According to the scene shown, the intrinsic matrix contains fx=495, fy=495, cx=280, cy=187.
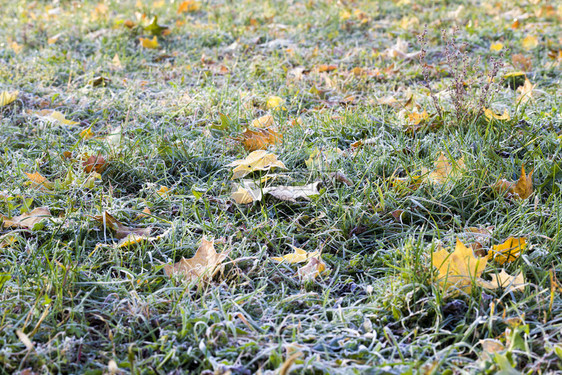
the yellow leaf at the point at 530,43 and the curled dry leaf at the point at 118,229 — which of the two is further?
the yellow leaf at the point at 530,43

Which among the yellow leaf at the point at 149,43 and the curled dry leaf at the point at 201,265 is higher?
A: the yellow leaf at the point at 149,43

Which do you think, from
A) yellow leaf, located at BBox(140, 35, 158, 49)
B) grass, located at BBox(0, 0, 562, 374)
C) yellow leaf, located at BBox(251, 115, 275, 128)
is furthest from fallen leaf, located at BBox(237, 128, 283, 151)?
yellow leaf, located at BBox(140, 35, 158, 49)

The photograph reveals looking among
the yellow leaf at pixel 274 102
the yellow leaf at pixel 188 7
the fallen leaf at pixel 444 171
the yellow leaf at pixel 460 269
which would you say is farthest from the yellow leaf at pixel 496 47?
the yellow leaf at pixel 188 7

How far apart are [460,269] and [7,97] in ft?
8.76

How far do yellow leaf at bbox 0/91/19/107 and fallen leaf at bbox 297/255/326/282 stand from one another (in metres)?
2.20

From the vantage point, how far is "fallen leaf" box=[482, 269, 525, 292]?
4.96 feet

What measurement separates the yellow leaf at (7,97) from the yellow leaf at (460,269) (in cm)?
260

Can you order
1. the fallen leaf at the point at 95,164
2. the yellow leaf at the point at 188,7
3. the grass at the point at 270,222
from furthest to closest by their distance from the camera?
the yellow leaf at the point at 188,7 < the fallen leaf at the point at 95,164 < the grass at the point at 270,222

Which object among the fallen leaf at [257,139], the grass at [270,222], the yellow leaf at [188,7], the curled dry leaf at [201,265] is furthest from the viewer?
the yellow leaf at [188,7]

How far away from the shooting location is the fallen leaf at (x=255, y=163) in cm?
215

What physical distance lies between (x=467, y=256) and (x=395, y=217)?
0.45 metres

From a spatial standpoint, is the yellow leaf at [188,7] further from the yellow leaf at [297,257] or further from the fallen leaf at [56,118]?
the yellow leaf at [297,257]

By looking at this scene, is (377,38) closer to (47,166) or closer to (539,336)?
(47,166)

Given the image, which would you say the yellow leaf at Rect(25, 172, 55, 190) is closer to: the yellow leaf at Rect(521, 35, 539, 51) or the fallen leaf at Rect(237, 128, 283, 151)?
the fallen leaf at Rect(237, 128, 283, 151)
